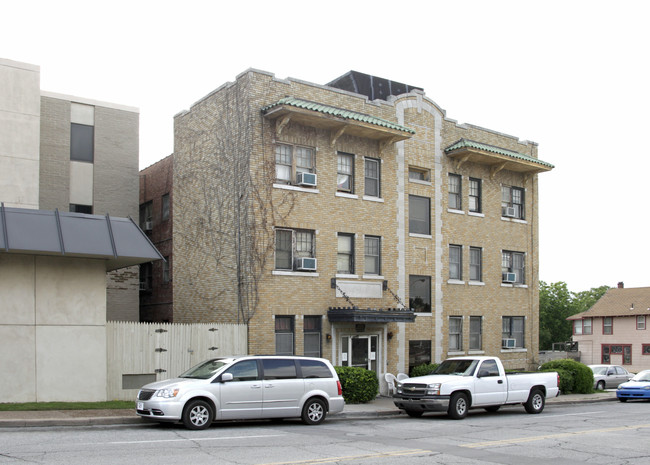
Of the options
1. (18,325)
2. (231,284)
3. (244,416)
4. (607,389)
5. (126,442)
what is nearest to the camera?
(126,442)

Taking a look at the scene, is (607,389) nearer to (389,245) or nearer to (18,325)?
(389,245)

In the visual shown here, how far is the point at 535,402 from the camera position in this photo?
21.5 m

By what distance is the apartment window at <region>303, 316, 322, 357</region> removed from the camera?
2377 centimetres

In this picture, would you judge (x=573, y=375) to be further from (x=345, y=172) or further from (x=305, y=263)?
(x=305, y=263)

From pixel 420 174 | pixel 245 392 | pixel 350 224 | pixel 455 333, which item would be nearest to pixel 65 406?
pixel 245 392

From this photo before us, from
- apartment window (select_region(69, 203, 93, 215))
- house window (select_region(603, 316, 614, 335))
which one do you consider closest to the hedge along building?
apartment window (select_region(69, 203, 93, 215))

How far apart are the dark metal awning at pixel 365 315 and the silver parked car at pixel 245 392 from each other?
229 inches

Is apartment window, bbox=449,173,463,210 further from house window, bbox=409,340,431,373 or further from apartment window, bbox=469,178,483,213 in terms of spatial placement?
house window, bbox=409,340,431,373

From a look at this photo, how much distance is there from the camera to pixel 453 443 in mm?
14148

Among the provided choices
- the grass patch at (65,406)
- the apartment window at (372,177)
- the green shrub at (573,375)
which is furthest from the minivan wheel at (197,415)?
the green shrub at (573,375)

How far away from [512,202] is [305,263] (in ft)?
39.5

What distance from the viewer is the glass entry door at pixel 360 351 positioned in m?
24.6

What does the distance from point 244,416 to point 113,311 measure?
46.6 ft

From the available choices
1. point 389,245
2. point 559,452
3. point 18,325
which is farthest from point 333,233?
point 559,452
